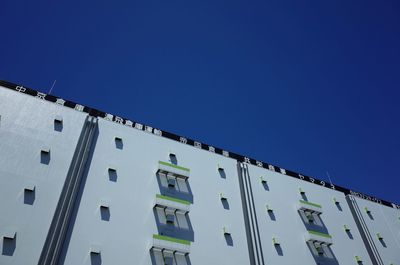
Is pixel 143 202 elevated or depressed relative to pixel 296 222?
depressed

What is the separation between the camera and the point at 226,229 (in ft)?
69.1

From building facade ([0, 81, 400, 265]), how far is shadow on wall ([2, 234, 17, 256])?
40 millimetres

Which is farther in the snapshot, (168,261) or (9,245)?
(168,261)

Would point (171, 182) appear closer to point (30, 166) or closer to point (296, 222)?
point (30, 166)

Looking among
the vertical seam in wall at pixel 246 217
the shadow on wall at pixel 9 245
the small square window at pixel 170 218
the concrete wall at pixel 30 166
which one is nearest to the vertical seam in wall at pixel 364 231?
the vertical seam in wall at pixel 246 217

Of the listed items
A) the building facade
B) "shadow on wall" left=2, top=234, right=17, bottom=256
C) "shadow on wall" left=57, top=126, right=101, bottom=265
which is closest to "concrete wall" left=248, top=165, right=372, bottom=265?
the building facade

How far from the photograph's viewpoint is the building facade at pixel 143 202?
54.6 feet

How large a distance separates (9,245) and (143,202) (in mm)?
7139

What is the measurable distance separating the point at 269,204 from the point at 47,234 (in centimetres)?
1494

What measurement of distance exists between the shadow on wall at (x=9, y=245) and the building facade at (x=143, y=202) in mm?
40

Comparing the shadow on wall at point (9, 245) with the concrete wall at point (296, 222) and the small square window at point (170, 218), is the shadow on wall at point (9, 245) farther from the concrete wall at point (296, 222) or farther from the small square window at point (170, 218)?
the concrete wall at point (296, 222)

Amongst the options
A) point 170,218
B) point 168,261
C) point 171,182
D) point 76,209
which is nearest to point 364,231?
point 171,182

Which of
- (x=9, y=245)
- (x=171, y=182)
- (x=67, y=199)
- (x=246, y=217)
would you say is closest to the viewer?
(x=9, y=245)

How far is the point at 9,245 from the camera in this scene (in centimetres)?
1493
